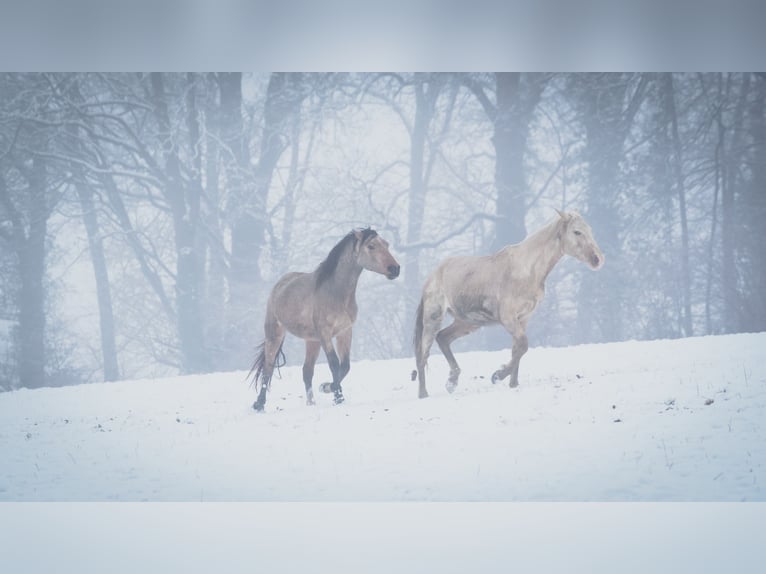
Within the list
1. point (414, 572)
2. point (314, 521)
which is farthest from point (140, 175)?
point (414, 572)

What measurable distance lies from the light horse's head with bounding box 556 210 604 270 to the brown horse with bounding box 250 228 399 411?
108 cm

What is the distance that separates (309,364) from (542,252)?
1614 millimetres

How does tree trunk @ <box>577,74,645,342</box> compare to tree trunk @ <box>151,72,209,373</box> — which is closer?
tree trunk @ <box>577,74,645,342</box>

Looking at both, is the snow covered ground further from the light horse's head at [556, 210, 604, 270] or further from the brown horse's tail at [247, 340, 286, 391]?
the light horse's head at [556, 210, 604, 270]

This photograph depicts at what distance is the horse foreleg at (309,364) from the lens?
4969 millimetres

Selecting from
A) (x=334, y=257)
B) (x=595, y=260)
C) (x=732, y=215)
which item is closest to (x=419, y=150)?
(x=334, y=257)

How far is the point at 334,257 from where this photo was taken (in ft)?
16.5

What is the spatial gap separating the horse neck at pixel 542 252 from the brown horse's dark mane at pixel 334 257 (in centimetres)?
96

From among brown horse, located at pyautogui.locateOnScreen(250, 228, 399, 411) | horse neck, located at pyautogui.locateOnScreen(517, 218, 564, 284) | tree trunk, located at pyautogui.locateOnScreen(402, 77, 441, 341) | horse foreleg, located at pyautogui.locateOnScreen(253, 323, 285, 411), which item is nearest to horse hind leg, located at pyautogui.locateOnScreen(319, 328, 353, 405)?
brown horse, located at pyautogui.locateOnScreen(250, 228, 399, 411)

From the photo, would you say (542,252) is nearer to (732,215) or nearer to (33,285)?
(732,215)

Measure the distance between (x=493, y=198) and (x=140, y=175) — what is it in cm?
233

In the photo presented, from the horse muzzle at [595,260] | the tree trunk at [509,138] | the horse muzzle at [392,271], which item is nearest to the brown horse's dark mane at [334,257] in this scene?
the horse muzzle at [392,271]

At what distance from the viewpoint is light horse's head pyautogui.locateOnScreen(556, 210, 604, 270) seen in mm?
4969

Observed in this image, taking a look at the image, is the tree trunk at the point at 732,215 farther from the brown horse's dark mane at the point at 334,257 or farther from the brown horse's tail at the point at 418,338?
the brown horse's dark mane at the point at 334,257
